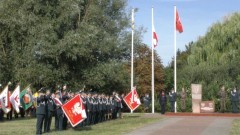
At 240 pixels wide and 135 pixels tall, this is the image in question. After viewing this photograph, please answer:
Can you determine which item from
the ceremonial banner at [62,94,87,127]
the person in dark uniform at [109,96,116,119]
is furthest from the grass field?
the person in dark uniform at [109,96,116,119]

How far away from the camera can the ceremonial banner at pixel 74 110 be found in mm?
19703

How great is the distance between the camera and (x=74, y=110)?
1988 cm

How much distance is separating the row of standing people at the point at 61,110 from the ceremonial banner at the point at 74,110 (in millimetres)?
647

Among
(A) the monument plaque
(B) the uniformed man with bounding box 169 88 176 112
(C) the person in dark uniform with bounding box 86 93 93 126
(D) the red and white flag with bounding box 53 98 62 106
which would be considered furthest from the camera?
(A) the monument plaque

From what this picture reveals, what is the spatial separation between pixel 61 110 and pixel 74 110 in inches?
36.3

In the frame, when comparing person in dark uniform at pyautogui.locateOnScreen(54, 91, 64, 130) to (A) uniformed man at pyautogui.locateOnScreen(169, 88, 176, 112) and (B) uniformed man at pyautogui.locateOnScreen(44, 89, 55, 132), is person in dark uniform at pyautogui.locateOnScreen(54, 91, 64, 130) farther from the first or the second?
(A) uniformed man at pyautogui.locateOnScreen(169, 88, 176, 112)

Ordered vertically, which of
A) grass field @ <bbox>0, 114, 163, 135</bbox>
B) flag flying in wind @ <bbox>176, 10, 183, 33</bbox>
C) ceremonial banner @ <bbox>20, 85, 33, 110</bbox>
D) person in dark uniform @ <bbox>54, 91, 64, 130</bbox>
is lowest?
grass field @ <bbox>0, 114, 163, 135</bbox>

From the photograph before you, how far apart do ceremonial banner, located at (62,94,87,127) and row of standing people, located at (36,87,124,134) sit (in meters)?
0.65

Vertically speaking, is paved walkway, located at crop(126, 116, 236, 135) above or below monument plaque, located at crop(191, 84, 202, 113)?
below

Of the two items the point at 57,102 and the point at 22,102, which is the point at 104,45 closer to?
the point at 22,102

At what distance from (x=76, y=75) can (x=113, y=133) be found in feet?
65.3

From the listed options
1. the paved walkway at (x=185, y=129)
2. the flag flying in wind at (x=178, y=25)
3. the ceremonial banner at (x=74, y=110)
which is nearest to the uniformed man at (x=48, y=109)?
the ceremonial banner at (x=74, y=110)

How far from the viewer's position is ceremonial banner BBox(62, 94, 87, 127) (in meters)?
19.7

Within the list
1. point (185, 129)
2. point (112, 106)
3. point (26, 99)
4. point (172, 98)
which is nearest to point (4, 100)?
point (26, 99)
